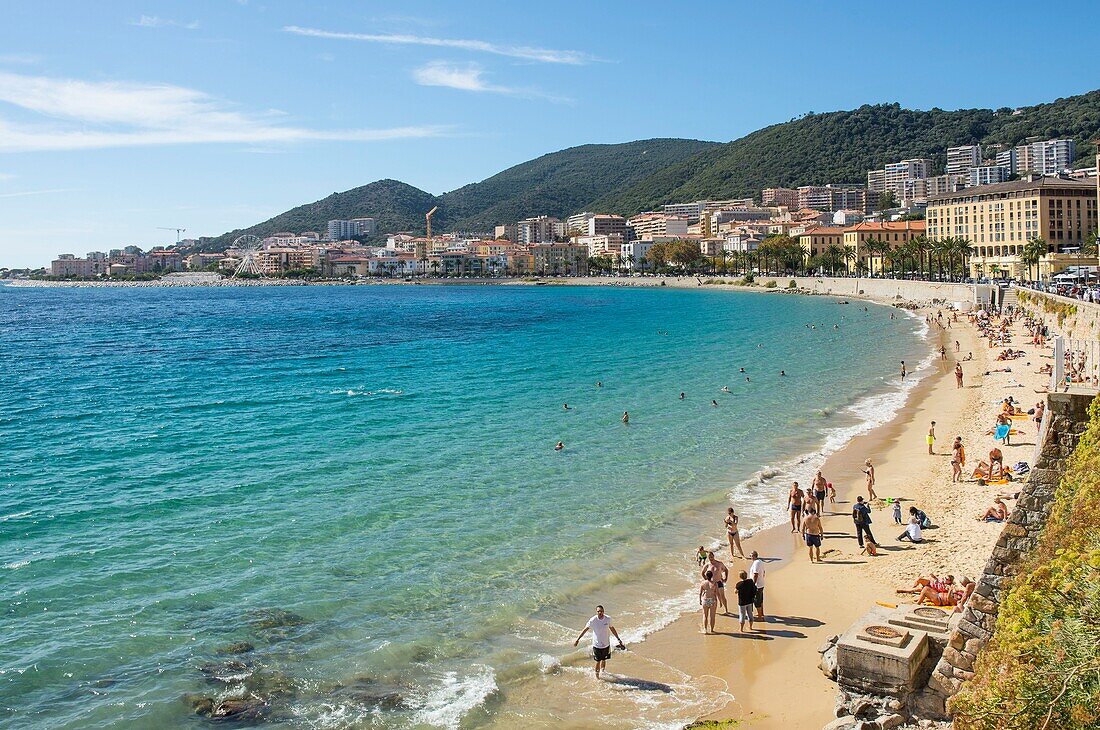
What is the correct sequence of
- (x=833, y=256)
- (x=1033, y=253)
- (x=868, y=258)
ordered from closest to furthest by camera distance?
(x=1033, y=253)
(x=868, y=258)
(x=833, y=256)

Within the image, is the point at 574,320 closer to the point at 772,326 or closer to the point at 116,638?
the point at 772,326

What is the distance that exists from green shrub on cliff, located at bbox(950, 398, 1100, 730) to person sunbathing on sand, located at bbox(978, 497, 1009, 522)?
30.5ft

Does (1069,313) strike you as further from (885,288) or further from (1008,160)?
(1008,160)

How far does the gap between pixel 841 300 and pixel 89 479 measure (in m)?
86.6

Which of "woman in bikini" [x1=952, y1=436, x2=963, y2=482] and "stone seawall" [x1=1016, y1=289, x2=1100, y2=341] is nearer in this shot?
"woman in bikini" [x1=952, y1=436, x2=963, y2=482]

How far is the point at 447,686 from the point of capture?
11.4 meters

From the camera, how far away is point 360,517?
1819cm

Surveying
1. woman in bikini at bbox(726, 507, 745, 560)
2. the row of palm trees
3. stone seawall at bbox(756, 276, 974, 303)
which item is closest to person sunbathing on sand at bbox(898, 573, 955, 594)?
woman in bikini at bbox(726, 507, 745, 560)

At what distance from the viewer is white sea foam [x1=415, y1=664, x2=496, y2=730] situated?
10.6 m

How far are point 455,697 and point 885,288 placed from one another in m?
92.3

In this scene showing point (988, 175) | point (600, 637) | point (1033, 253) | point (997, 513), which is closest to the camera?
point (600, 637)

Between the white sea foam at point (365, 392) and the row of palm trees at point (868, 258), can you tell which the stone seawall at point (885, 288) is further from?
the white sea foam at point (365, 392)

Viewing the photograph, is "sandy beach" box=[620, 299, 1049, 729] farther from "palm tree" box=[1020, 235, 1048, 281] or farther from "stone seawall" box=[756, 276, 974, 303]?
"stone seawall" box=[756, 276, 974, 303]

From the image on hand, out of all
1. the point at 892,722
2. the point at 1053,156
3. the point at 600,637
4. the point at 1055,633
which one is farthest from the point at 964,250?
the point at 1053,156
